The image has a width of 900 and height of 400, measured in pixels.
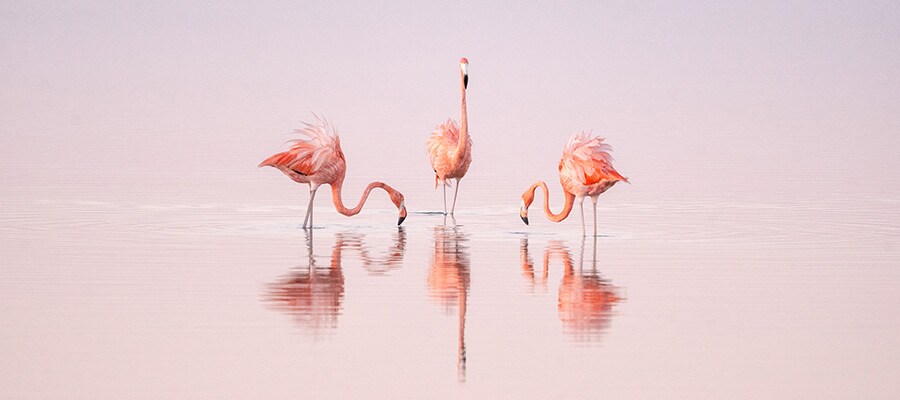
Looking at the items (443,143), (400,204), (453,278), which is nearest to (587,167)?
(400,204)

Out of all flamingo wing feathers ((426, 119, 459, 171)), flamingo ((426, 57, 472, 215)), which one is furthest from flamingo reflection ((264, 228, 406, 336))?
flamingo wing feathers ((426, 119, 459, 171))

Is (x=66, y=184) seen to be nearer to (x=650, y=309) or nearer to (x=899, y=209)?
(x=899, y=209)

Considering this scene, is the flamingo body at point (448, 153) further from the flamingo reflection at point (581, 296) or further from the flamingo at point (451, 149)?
the flamingo reflection at point (581, 296)

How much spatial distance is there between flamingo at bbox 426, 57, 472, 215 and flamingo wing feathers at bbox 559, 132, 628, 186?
281 centimetres

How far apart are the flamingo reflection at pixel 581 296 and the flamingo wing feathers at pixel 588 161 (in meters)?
1.53

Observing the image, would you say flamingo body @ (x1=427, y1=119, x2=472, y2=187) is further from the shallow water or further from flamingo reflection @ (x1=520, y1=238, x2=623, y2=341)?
flamingo reflection @ (x1=520, y1=238, x2=623, y2=341)

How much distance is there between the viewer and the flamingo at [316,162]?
14445 millimetres

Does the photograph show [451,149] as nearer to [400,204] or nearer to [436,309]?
[400,204]

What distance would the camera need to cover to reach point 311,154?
573 inches

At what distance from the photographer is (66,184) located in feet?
74.4

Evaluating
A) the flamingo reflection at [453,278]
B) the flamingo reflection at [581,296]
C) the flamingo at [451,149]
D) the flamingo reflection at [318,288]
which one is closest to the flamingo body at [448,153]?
the flamingo at [451,149]

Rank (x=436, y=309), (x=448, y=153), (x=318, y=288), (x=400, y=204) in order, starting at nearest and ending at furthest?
1. (x=436, y=309)
2. (x=318, y=288)
3. (x=400, y=204)
4. (x=448, y=153)

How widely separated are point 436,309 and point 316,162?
642 centimetres

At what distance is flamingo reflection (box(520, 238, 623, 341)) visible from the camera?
7635 millimetres
